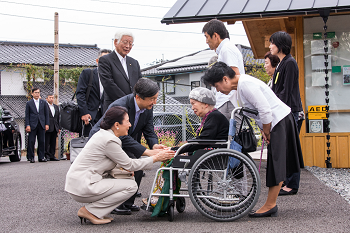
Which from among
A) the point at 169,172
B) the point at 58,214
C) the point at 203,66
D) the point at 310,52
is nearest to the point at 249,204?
the point at 169,172

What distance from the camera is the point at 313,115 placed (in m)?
6.46

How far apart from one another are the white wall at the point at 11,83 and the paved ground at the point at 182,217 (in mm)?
14364

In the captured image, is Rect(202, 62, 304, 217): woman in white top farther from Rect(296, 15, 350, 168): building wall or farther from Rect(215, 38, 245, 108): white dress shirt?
Rect(296, 15, 350, 168): building wall

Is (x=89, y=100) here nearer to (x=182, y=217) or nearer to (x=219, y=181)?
(x=182, y=217)

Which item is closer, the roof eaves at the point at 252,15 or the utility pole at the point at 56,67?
the roof eaves at the point at 252,15

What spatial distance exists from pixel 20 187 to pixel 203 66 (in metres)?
15.4

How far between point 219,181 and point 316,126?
12.6 feet

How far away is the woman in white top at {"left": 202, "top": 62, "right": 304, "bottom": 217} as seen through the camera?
3125 mm

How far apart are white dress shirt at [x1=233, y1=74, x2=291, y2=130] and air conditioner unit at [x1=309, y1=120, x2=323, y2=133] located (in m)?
3.45

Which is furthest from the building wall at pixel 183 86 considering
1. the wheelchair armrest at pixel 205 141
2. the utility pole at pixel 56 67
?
the wheelchair armrest at pixel 205 141

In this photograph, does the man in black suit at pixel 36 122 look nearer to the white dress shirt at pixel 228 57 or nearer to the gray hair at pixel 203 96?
the white dress shirt at pixel 228 57

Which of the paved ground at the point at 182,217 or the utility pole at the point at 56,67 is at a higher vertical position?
the utility pole at the point at 56,67

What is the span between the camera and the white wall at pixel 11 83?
17906 millimetres

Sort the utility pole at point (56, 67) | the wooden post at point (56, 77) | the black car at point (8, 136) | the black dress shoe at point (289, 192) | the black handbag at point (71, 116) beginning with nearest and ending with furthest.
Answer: the black dress shoe at point (289, 192) → the black handbag at point (71, 116) → the black car at point (8, 136) → the wooden post at point (56, 77) → the utility pole at point (56, 67)
